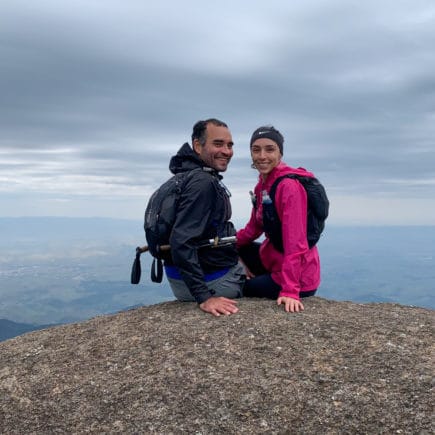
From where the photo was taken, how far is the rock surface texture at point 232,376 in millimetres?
6473

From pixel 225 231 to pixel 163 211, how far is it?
158cm

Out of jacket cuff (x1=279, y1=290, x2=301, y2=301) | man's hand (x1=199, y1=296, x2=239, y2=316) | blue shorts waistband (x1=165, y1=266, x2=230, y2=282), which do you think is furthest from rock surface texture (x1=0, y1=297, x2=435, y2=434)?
blue shorts waistband (x1=165, y1=266, x2=230, y2=282)

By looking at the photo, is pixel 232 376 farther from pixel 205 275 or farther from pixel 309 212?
pixel 309 212

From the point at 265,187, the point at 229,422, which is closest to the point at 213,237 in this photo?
the point at 265,187

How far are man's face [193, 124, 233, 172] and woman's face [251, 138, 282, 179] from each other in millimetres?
592

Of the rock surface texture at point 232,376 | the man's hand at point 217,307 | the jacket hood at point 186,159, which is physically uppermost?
the jacket hood at point 186,159

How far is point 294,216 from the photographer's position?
9.04 metres

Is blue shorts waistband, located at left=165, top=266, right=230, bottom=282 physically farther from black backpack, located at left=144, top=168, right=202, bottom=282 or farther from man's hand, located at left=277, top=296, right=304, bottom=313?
man's hand, located at left=277, top=296, right=304, bottom=313

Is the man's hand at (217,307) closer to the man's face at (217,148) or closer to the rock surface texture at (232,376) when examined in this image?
the rock surface texture at (232,376)

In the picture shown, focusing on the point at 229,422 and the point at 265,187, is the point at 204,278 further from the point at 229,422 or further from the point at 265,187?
the point at 229,422

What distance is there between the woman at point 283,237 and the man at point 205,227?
0.70 meters

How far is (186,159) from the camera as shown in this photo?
380 inches

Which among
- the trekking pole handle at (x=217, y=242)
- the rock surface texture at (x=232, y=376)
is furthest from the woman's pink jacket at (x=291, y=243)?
the trekking pole handle at (x=217, y=242)

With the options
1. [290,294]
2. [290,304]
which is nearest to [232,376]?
[290,304]
